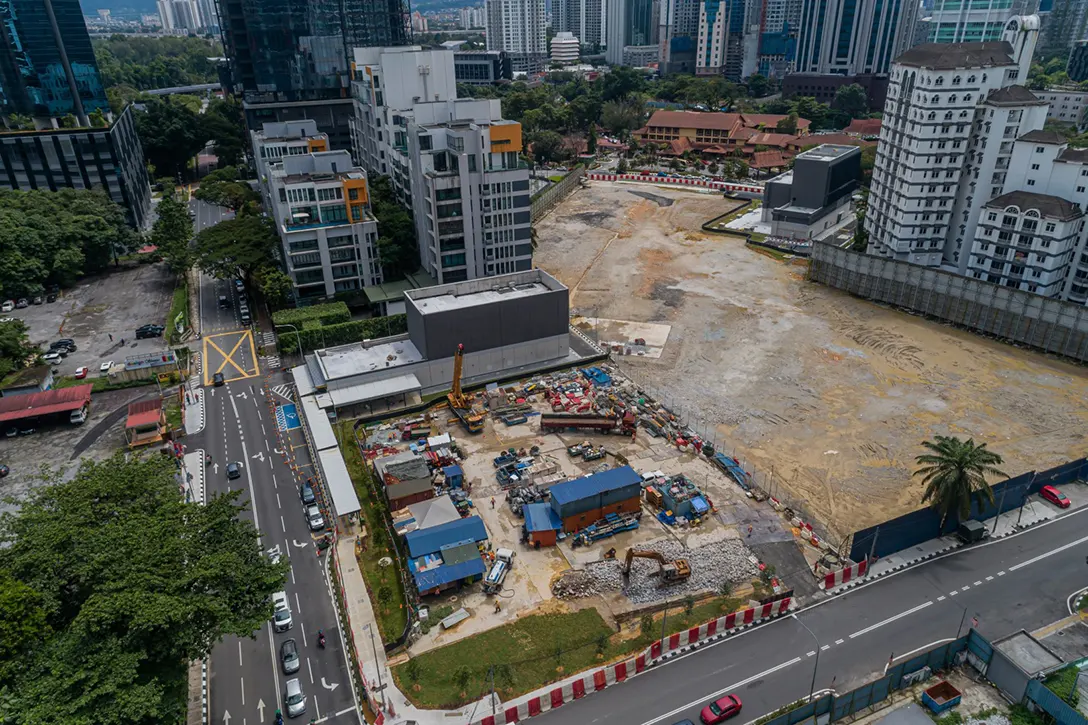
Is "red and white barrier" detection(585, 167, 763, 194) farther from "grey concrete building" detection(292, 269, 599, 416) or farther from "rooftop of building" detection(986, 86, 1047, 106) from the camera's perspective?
"grey concrete building" detection(292, 269, 599, 416)

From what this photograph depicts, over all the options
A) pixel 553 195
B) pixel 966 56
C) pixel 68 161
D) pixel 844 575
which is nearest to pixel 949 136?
pixel 966 56

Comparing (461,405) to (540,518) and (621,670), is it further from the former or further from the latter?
(621,670)

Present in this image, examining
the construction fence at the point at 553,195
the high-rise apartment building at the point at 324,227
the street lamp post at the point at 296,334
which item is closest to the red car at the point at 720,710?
the street lamp post at the point at 296,334

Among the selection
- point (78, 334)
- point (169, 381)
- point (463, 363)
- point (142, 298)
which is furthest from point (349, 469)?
point (142, 298)

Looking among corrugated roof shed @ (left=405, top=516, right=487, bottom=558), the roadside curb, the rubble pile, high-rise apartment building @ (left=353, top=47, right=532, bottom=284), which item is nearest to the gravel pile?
the rubble pile

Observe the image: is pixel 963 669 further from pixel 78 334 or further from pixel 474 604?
pixel 78 334
